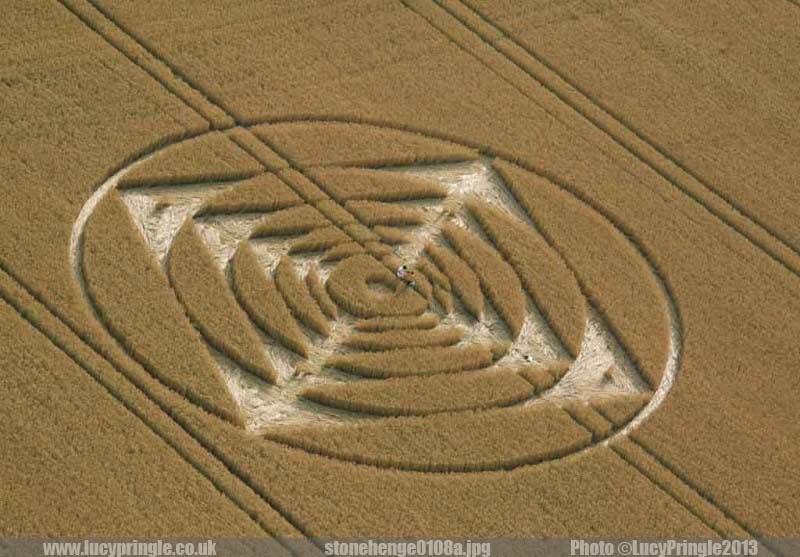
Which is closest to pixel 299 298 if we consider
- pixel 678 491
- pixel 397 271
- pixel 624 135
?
pixel 397 271

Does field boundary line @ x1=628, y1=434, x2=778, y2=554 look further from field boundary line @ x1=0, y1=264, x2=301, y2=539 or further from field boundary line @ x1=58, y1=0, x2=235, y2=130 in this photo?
field boundary line @ x1=58, y1=0, x2=235, y2=130

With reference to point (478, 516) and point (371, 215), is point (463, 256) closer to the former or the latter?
point (371, 215)

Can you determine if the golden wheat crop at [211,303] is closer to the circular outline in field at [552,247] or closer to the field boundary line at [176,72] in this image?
the circular outline in field at [552,247]

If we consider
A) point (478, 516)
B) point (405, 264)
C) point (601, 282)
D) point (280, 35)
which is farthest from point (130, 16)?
point (478, 516)

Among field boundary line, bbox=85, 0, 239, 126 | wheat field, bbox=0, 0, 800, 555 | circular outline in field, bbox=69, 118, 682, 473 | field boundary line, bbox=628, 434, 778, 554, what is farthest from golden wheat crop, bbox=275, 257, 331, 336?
field boundary line, bbox=628, 434, 778, 554

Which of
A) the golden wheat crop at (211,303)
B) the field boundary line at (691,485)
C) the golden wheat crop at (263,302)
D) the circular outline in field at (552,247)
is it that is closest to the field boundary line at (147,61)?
the circular outline in field at (552,247)

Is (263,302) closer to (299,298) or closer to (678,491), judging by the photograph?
(299,298)
